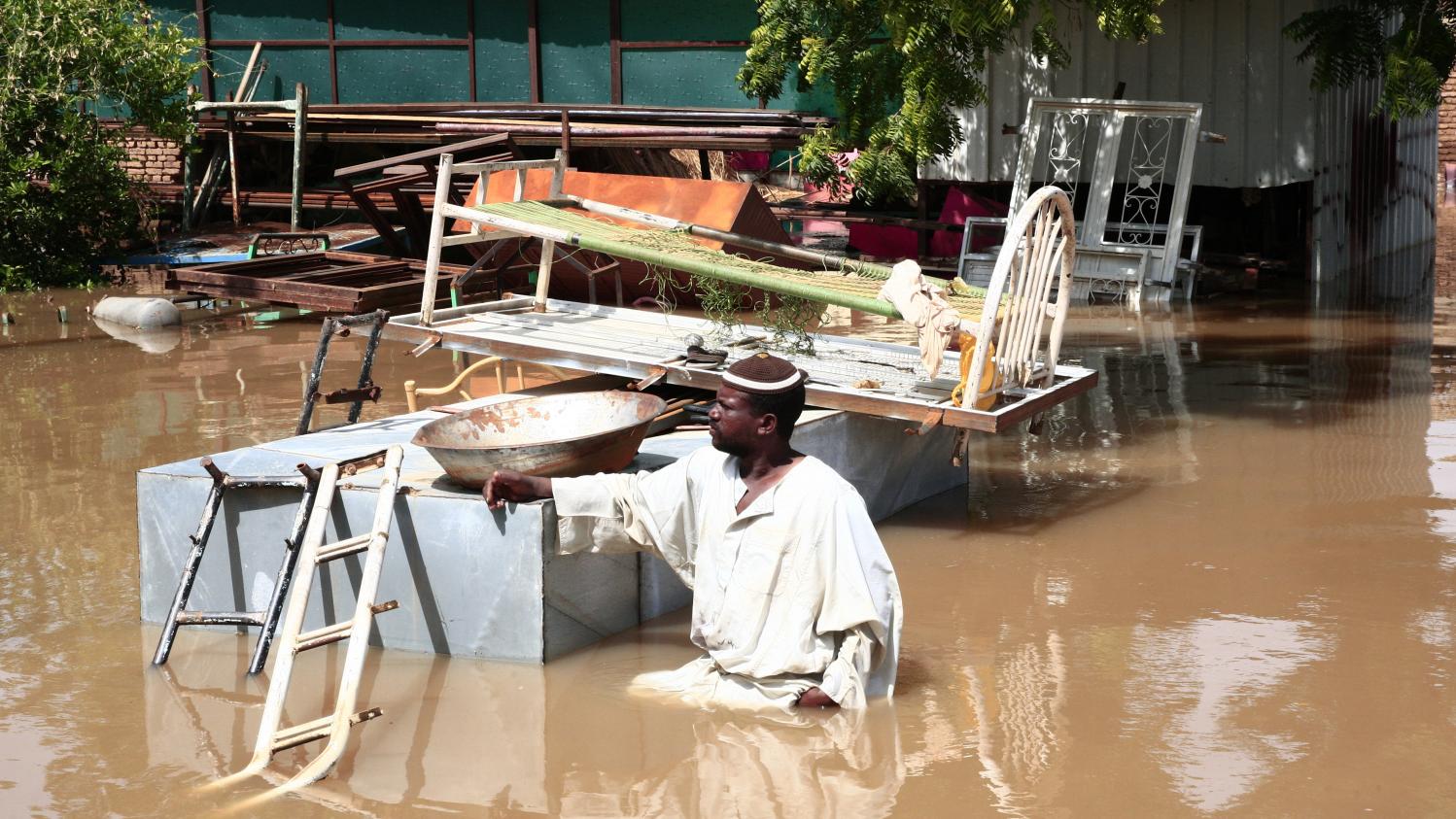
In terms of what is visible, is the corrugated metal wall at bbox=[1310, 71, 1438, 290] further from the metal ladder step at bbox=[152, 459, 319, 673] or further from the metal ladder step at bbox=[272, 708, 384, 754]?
the metal ladder step at bbox=[272, 708, 384, 754]

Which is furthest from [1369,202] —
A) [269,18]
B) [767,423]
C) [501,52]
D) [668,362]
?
[767,423]

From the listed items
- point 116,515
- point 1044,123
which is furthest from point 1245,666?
point 1044,123

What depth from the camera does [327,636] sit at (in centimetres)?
421

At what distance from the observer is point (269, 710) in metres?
3.91

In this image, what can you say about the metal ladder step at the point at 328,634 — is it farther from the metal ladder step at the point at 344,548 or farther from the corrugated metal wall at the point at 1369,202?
the corrugated metal wall at the point at 1369,202

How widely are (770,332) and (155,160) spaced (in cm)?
1153

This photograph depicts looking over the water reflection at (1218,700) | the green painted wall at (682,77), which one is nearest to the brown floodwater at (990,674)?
the water reflection at (1218,700)

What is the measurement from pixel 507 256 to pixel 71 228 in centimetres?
705

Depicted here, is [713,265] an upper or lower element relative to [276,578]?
upper

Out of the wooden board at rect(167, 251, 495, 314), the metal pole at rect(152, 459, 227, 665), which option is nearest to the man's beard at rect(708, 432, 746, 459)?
the metal pole at rect(152, 459, 227, 665)

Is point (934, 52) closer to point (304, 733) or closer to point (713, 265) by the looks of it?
point (713, 265)

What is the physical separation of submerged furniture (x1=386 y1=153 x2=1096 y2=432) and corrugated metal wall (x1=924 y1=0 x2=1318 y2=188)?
6723 mm

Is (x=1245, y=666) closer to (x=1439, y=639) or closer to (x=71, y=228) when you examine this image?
(x=1439, y=639)

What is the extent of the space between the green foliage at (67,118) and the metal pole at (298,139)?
1.04 meters
